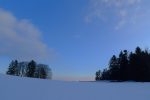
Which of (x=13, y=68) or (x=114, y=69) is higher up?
(x=13, y=68)

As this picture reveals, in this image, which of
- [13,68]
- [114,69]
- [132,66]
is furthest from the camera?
[13,68]

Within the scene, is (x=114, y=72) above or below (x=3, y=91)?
above

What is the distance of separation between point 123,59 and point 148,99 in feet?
203

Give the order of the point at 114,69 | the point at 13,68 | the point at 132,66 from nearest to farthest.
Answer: the point at 132,66 < the point at 114,69 < the point at 13,68

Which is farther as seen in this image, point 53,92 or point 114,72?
point 114,72

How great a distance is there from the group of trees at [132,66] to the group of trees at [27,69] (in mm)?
27747

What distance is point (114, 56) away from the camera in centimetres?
7725

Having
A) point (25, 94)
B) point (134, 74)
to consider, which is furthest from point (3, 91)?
point (134, 74)

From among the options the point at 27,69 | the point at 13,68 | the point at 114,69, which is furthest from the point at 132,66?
the point at 13,68

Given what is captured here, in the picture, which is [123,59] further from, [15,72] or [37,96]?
[37,96]

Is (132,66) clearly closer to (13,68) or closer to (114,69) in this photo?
(114,69)

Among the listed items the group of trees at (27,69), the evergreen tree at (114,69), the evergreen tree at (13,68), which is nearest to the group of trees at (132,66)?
the evergreen tree at (114,69)

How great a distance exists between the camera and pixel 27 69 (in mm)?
83062

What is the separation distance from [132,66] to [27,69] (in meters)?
40.1
